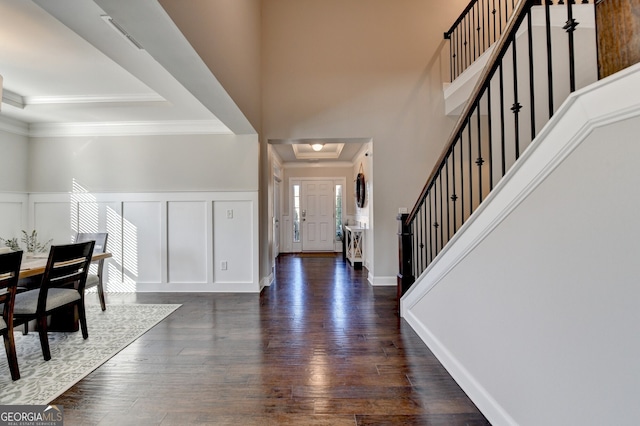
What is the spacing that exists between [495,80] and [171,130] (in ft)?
12.5

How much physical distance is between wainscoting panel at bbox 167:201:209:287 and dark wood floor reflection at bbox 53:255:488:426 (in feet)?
2.77

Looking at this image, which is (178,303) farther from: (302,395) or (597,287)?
Result: (597,287)

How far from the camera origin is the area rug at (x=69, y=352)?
1.67m

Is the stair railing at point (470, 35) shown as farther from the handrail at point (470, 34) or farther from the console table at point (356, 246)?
the console table at point (356, 246)

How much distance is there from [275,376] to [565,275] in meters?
1.66

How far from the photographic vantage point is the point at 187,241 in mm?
3697

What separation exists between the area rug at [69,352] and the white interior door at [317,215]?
14.5 feet

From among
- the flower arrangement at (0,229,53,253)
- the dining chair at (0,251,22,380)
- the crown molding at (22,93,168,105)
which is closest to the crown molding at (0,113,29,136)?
the crown molding at (22,93,168,105)

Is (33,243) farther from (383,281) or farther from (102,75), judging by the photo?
(383,281)

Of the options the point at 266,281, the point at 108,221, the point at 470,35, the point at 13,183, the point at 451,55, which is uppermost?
the point at 470,35

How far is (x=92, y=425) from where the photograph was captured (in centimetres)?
142

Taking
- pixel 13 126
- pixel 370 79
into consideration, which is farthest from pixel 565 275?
pixel 13 126

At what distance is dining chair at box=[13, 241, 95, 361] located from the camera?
1.98m

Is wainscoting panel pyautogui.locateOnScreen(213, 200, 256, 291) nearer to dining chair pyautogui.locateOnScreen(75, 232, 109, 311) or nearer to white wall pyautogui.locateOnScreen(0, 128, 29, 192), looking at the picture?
dining chair pyautogui.locateOnScreen(75, 232, 109, 311)
